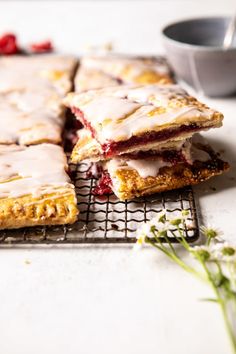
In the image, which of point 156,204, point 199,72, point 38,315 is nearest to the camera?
point 38,315

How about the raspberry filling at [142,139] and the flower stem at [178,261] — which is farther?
the raspberry filling at [142,139]

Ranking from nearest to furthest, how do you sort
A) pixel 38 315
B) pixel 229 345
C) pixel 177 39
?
pixel 229 345
pixel 38 315
pixel 177 39

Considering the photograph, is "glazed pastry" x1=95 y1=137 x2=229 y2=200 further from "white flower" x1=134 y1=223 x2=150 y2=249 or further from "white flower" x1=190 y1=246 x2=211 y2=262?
"white flower" x1=190 y1=246 x2=211 y2=262

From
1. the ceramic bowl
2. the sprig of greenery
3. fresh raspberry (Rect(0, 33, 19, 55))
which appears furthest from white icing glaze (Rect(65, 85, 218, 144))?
fresh raspberry (Rect(0, 33, 19, 55))

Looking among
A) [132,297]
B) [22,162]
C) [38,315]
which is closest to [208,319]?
[132,297]

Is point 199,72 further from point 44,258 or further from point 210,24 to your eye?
point 44,258

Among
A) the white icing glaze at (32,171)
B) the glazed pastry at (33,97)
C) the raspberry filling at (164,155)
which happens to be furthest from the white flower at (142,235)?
the glazed pastry at (33,97)

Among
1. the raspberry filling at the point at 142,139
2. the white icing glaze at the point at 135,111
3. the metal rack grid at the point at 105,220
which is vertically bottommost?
the metal rack grid at the point at 105,220

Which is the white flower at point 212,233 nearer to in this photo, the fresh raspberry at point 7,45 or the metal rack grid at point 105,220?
the metal rack grid at point 105,220
